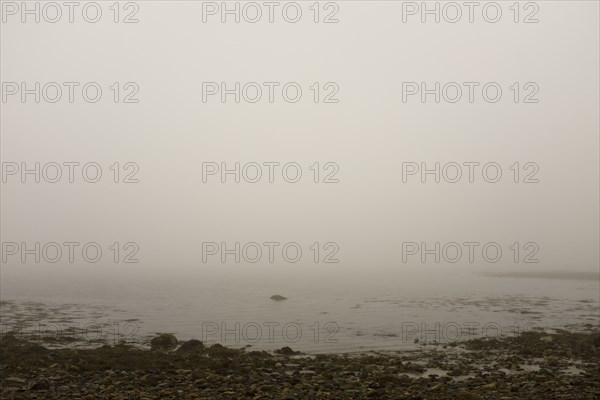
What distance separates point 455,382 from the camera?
16969mm

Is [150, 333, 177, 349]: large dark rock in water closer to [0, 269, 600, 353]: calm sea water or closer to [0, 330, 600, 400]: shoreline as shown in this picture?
[0, 330, 600, 400]: shoreline

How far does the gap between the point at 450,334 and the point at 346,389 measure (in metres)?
16.9

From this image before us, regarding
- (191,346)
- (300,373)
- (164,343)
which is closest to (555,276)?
(164,343)

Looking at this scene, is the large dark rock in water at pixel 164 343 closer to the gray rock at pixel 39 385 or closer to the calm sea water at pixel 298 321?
the calm sea water at pixel 298 321

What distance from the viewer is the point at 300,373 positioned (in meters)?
18.4

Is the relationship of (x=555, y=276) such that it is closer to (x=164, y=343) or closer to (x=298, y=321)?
(x=298, y=321)

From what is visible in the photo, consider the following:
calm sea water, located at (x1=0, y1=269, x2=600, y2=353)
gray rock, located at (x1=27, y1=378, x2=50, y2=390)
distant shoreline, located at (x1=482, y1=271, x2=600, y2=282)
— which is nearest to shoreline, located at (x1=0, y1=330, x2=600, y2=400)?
gray rock, located at (x1=27, y1=378, x2=50, y2=390)

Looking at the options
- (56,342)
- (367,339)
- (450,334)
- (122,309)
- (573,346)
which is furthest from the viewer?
(122,309)

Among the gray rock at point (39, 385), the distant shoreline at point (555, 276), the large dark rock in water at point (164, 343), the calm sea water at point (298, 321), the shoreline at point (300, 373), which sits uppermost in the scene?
the gray rock at point (39, 385)

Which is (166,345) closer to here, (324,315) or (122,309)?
(324,315)

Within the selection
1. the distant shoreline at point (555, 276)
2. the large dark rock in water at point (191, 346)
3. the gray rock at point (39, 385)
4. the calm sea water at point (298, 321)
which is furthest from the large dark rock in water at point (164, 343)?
the distant shoreline at point (555, 276)

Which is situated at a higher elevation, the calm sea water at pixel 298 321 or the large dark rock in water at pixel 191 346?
the large dark rock in water at pixel 191 346

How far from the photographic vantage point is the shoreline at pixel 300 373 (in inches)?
599

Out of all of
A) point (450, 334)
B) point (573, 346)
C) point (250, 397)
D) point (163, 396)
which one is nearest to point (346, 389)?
point (250, 397)
